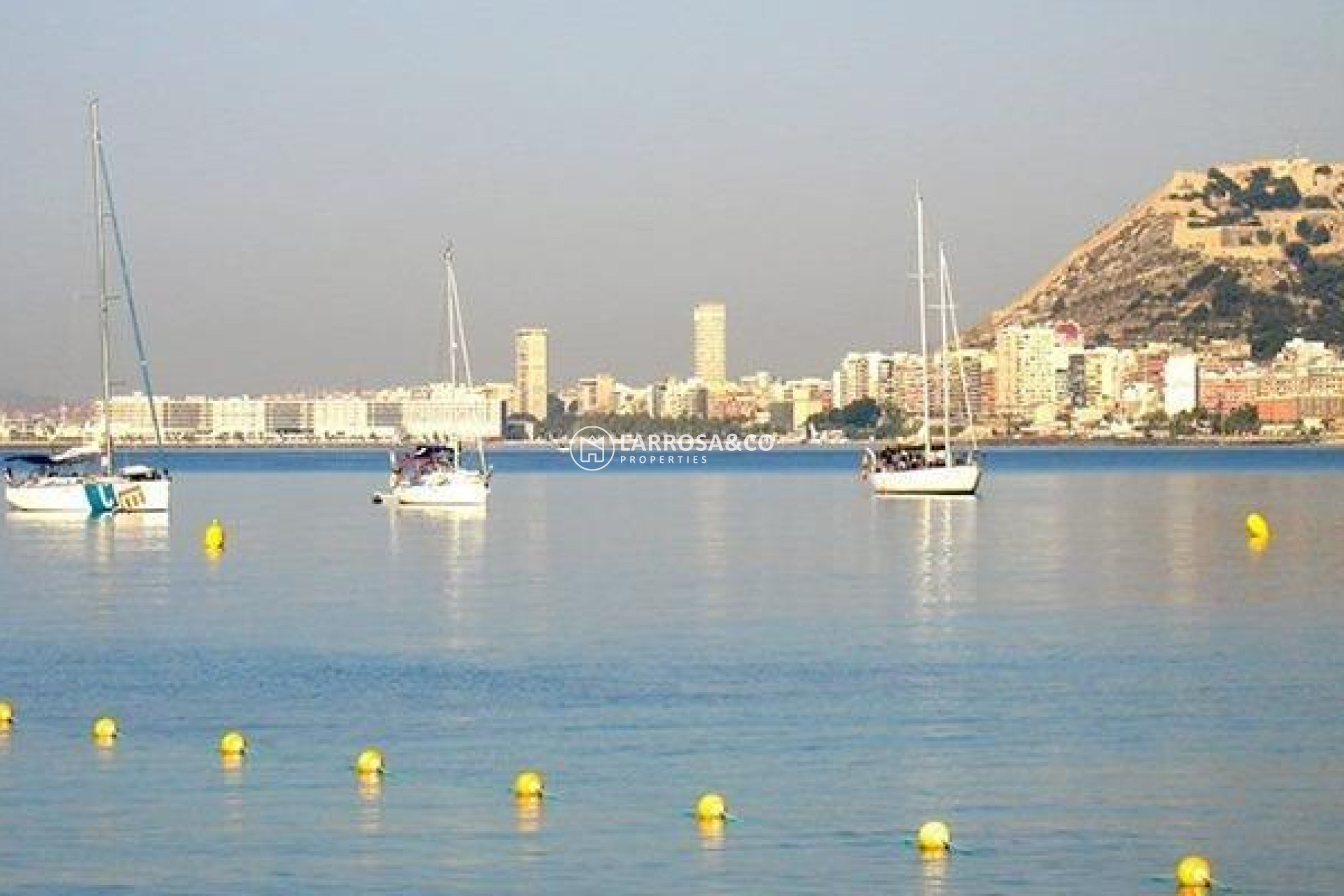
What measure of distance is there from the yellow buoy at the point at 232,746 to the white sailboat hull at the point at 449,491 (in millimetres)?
60766

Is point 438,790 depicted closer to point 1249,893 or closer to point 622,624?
point 1249,893

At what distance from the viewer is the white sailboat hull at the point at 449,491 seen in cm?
8962

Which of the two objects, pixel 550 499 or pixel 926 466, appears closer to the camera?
pixel 926 466

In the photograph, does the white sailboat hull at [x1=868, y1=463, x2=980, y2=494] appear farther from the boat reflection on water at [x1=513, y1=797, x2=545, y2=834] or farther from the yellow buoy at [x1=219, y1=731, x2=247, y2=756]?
the boat reflection on water at [x1=513, y1=797, x2=545, y2=834]

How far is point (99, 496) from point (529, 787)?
58956 millimetres

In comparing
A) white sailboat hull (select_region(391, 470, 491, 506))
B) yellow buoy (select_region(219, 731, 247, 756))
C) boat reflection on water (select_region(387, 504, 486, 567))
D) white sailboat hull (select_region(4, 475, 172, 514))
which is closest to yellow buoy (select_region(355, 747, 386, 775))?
yellow buoy (select_region(219, 731, 247, 756))

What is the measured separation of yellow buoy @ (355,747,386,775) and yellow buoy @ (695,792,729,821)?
12.8ft

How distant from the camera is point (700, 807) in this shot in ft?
80.6

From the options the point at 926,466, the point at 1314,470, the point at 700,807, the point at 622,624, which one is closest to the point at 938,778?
the point at 700,807

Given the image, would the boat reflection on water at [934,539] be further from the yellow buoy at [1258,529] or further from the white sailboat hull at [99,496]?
the white sailboat hull at [99,496]

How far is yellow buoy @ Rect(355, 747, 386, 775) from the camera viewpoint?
27016 mm

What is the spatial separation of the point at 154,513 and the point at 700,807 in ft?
202

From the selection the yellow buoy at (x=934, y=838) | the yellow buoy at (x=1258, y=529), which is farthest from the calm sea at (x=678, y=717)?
the yellow buoy at (x=1258, y=529)

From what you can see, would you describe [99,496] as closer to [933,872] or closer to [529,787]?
[529,787]
